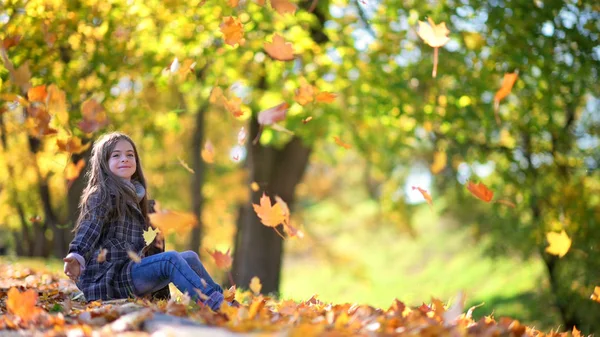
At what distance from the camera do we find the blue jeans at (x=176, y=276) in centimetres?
400

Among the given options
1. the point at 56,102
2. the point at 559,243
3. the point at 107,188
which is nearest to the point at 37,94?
the point at 56,102

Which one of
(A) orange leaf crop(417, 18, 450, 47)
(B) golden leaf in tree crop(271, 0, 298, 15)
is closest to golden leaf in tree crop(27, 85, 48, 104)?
(B) golden leaf in tree crop(271, 0, 298, 15)

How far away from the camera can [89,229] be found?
A: 4242 millimetres

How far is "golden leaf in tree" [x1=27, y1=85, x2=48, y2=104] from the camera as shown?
5258mm

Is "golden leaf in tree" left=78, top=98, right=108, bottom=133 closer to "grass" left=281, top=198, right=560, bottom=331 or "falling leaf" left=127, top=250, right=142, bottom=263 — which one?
"falling leaf" left=127, top=250, right=142, bottom=263

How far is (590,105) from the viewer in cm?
1086

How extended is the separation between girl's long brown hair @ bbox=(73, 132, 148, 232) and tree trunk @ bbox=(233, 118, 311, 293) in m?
5.80

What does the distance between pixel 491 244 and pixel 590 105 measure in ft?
8.92

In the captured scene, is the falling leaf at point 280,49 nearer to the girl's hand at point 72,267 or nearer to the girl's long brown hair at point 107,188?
the girl's long brown hair at point 107,188

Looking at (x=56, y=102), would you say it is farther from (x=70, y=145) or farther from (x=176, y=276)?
(x=176, y=276)

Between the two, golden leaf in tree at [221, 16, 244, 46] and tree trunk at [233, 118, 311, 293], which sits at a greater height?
golden leaf in tree at [221, 16, 244, 46]

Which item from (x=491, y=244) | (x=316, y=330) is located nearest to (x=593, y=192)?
(x=491, y=244)

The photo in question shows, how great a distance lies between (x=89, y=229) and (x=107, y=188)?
300mm

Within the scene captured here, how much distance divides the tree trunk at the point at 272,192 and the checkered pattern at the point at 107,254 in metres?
6.01
